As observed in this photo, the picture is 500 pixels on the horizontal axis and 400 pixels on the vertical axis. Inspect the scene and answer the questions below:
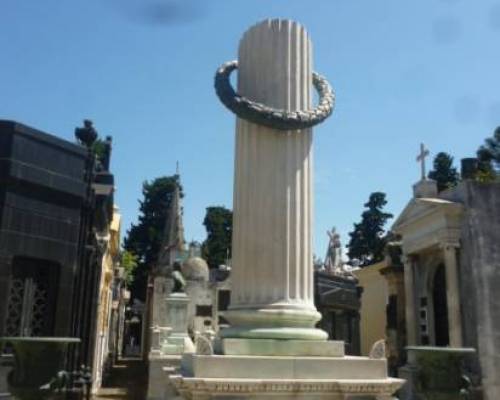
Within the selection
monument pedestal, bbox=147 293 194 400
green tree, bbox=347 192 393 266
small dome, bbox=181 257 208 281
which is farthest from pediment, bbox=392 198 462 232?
green tree, bbox=347 192 393 266

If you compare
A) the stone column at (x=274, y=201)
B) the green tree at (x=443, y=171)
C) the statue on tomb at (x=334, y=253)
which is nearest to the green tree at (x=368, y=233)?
the green tree at (x=443, y=171)

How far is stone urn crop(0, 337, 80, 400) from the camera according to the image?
17.3 ft

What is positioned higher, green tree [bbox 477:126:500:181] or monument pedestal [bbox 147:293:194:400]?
green tree [bbox 477:126:500:181]

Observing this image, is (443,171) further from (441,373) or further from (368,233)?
(441,373)

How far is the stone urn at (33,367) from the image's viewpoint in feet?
17.3

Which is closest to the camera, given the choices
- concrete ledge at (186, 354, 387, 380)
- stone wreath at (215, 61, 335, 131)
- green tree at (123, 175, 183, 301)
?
concrete ledge at (186, 354, 387, 380)

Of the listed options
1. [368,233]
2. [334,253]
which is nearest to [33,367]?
[334,253]

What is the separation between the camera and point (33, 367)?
17.3ft

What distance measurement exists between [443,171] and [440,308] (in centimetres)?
2171

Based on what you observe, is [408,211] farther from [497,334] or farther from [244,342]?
[244,342]

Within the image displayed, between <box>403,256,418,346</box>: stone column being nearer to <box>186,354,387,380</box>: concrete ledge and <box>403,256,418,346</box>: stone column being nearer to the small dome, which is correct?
<box>186,354,387,380</box>: concrete ledge

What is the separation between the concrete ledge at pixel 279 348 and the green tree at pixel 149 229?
44.6 meters

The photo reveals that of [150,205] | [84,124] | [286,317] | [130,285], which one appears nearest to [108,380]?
[84,124]

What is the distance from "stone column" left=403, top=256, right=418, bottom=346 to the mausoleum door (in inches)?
367
